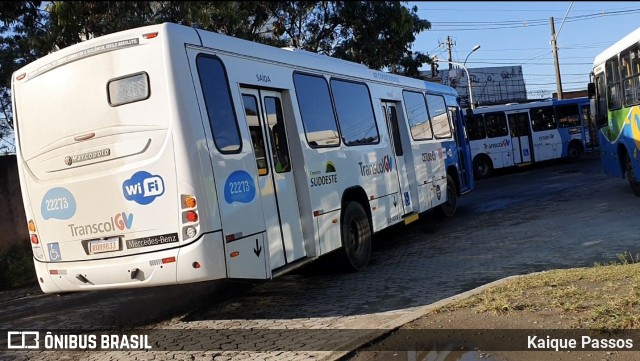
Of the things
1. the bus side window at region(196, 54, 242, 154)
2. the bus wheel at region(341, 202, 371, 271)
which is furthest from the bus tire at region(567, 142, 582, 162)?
the bus side window at region(196, 54, 242, 154)

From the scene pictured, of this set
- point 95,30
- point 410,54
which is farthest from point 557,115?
point 95,30

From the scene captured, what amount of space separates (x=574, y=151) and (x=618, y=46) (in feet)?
51.4

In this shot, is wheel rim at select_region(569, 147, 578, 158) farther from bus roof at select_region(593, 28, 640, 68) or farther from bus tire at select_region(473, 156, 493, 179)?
bus roof at select_region(593, 28, 640, 68)

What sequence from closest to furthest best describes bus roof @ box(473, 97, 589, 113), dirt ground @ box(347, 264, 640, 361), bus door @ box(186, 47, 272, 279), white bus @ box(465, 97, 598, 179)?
dirt ground @ box(347, 264, 640, 361) → bus door @ box(186, 47, 272, 279) → bus roof @ box(473, 97, 589, 113) → white bus @ box(465, 97, 598, 179)

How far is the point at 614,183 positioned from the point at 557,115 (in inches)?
451

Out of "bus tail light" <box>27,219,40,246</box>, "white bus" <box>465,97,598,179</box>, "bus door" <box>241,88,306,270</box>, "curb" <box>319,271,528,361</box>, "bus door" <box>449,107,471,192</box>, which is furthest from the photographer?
"white bus" <box>465,97,598,179</box>

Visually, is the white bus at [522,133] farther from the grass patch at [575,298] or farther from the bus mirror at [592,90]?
the grass patch at [575,298]

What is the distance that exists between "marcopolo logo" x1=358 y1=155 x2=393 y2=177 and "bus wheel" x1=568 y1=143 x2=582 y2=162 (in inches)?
778

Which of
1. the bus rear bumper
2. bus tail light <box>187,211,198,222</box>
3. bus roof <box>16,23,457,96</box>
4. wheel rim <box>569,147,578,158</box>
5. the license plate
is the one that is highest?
bus roof <box>16,23,457,96</box>

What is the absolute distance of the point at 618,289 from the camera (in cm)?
544

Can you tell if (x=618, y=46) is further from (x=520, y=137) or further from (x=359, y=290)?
(x=520, y=137)

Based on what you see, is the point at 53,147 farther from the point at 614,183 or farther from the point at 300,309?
the point at 614,183

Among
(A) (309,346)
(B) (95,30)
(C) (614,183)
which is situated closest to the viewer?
(A) (309,346)

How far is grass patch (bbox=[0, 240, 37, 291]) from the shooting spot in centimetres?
1095
